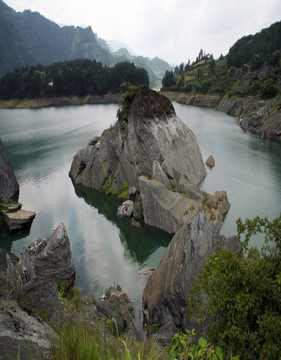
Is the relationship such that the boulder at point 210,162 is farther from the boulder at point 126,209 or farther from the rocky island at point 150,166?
the boulder at point 126,209

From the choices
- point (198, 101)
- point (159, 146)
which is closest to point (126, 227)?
point (159, 146)

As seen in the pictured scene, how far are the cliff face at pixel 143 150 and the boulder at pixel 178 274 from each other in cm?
1422

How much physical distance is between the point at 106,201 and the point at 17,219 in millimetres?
9510

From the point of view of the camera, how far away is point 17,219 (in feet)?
80.3

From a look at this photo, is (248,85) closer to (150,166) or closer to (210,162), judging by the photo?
(210,162)

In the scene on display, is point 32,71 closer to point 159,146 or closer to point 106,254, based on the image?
point 159,146

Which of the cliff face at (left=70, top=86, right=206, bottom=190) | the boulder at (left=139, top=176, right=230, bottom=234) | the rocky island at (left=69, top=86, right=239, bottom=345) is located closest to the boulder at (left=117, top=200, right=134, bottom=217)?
the rocky island at (left=69, top=86, right=239, bottom=345)

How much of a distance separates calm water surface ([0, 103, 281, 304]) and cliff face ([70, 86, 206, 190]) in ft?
6.90

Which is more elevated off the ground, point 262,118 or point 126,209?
point 262,118

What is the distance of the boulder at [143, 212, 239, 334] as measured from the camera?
12.6 meters

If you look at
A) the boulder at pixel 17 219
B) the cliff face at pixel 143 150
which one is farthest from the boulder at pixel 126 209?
the boulder at pixel 17 219

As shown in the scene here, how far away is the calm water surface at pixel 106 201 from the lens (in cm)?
2019

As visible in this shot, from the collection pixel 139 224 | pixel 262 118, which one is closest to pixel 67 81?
pixel 262 118

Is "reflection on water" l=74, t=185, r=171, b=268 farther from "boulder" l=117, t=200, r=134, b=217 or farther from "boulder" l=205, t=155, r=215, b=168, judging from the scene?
"boulder" l=205, t=155, r=215, b=168
